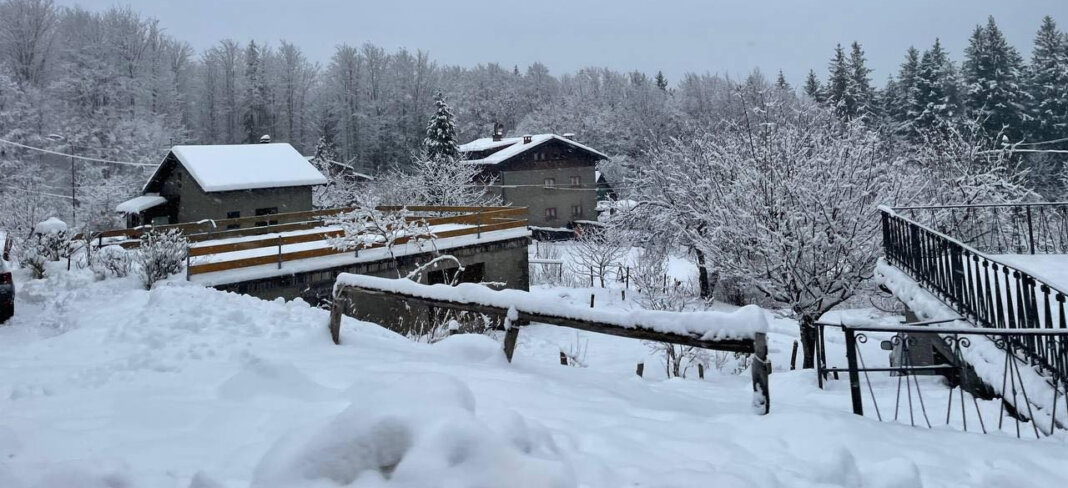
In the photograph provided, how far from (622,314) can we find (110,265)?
1319 centimetres

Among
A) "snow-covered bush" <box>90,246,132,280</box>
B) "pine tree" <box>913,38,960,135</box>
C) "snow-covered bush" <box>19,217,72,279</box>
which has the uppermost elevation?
"pine tree" <box>913,38,960,135</box>

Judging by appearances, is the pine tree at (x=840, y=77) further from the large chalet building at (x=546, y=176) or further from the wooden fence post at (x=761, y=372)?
the wooden fence post at (x=761, y=372)

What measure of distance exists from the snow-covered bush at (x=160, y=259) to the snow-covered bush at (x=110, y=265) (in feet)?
0.89

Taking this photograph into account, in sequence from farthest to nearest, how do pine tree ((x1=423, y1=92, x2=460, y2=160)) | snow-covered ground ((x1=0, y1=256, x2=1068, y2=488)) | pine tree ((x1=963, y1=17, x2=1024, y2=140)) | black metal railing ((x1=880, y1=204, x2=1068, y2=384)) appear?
1. pine tree ((x1=963, y1=17, x2=1024, y2=140))
2. pine tree ((x1=423, y1=92, x2=460, y2=160))
3. black metal railing ((x1=880, y1=204, x2=1068, y2=384))
4. snow-covered ground ((x1=0, y1=256, x2=1068, y2=488))

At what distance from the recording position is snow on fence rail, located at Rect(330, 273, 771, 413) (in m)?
4.51

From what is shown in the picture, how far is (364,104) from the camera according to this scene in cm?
6794

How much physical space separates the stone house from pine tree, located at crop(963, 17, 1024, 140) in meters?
46.2

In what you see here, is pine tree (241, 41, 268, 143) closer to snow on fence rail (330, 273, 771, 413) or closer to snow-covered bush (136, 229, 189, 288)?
snow-covered bush (136, 229, 189, 288)

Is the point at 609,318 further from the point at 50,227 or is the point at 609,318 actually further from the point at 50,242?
the point at 50,227

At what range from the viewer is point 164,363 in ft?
18.8

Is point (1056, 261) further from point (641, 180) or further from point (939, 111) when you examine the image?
point (939, 111)

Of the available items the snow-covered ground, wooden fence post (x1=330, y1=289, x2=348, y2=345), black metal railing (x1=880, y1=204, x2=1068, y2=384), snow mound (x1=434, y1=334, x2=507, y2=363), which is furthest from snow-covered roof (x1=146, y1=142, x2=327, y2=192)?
black metal railing (x1=880, y1=204, x2=1068, y2=384)

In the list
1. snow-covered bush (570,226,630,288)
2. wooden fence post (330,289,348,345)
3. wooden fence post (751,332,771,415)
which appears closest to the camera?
wooden fence post (751,332,771,415)

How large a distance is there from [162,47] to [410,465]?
64546mm
